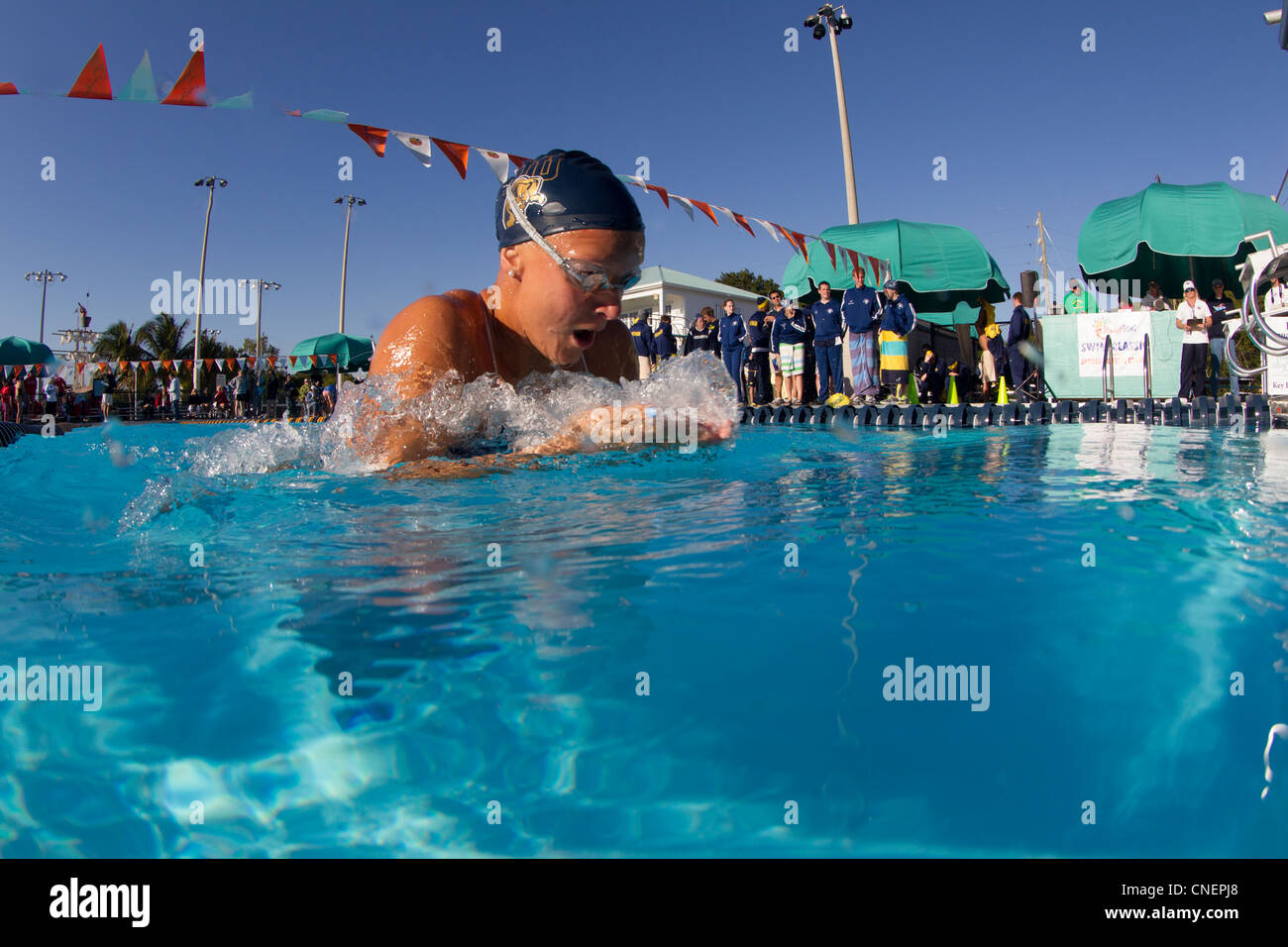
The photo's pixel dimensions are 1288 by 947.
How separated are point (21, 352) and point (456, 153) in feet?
75.4

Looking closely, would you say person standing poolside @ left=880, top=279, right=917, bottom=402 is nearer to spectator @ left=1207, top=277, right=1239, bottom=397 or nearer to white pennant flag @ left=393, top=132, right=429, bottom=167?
spectator @ left=1207, top=277, right=1239, bottom=397

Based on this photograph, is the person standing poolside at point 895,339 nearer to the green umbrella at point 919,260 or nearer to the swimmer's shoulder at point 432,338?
the green umbrella at point 919,260

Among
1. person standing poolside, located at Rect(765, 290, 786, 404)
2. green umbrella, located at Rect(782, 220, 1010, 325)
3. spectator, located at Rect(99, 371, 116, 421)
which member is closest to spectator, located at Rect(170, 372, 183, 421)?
spectator, located at Rect(99, 371, 116, 421)

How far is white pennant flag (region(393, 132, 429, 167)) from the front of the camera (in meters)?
7.19

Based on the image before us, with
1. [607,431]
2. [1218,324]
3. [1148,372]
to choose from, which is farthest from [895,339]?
[607,431]

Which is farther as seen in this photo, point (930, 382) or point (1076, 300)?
point (930, 382)

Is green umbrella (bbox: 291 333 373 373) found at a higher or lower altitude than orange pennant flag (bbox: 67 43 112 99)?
higher

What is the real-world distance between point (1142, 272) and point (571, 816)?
68.4 ft

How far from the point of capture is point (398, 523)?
246 centimetres

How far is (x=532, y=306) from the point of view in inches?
130

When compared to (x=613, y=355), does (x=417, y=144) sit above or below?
above

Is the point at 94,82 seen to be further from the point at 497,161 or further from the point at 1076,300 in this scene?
the point at 1076,300

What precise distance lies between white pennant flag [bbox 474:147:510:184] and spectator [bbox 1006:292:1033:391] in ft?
31.1
